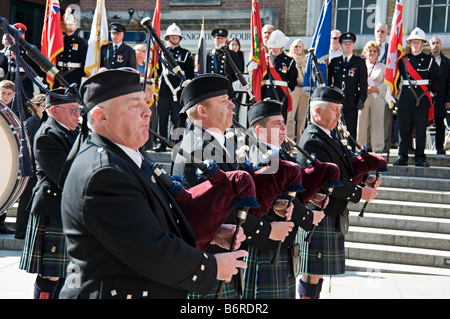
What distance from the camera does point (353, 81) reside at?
8.48 m

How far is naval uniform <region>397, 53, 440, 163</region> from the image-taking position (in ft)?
26.2

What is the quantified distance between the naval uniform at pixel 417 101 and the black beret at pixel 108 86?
645 cm

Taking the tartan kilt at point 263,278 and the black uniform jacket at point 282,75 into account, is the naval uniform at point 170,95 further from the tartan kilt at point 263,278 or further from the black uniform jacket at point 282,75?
the tartan kilt at point 263,278

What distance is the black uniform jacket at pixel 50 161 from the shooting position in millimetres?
3941

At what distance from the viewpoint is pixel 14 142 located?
2520 mm

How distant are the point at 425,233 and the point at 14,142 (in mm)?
5214

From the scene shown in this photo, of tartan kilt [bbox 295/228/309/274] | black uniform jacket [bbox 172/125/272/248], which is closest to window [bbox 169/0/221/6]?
tartan kilt [bbox 295/228/309/274]

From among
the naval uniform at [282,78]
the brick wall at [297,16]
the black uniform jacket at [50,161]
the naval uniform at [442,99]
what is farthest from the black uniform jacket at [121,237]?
the brick wall at [297,16]

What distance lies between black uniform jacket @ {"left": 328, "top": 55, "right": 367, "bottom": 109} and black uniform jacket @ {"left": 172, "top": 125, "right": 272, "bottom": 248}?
18.3 feet

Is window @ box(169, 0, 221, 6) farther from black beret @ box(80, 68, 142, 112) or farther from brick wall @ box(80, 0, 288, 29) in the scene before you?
black beret @ box(80, 68, 142, 112)

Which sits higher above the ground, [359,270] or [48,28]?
[48,28]
